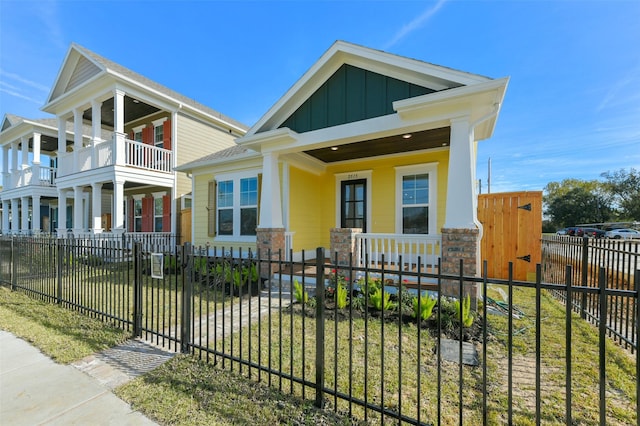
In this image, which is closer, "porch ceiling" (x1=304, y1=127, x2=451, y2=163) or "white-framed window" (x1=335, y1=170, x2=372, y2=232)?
"porch ceiling" (x1=304, y1=127, x2=451, y2=163)

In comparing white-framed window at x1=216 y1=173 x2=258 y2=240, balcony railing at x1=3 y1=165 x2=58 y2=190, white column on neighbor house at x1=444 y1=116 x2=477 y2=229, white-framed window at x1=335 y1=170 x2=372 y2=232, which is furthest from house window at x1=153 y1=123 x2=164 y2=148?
white column on neighbor house at x1=444 y1=116 x2=477 y2=229

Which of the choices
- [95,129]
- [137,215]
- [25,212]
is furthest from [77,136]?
[25,212]

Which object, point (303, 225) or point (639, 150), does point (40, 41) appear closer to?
point (303, 225)

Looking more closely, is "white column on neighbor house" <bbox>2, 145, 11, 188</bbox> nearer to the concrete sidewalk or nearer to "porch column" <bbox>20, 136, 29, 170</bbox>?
"porch column" <bbox>20, 136, 29, 170</bbox>

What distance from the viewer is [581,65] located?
14703mm

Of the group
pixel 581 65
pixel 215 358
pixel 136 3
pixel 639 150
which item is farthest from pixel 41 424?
pixel 639 150

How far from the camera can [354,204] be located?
930cm

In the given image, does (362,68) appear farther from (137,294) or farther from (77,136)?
(77,136)

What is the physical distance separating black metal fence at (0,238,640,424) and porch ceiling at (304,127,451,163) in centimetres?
348

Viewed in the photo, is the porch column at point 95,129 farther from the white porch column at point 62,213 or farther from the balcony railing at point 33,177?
the balcony railing at point 33,177

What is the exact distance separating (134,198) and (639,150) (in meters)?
66.9

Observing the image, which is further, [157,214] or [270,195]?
[157,214]

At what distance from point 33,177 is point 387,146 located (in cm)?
2041

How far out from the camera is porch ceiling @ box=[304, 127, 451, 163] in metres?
6.72
